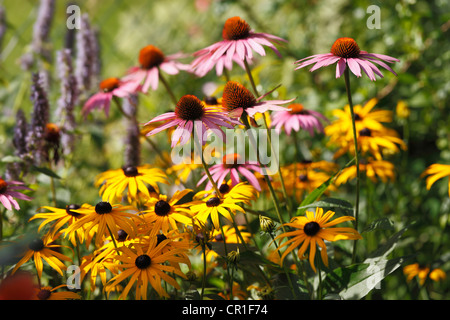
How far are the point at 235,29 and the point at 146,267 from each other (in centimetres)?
62

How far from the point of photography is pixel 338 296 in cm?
92

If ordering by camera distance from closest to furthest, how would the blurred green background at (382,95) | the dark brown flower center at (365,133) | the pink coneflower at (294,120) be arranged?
the pink coneflower at (294,120) < the dark brown flower center at (365,133) < the blurred green background at (382,95)

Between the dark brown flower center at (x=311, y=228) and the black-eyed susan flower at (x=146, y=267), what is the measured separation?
0.25 m

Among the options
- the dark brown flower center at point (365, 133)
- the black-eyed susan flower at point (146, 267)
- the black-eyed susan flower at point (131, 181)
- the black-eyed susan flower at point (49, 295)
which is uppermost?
the dark brown flower center at point (365, 133)

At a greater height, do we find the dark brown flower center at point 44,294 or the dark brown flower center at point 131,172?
the dark brown flower center at point 131,172

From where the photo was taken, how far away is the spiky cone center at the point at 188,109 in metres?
0.85

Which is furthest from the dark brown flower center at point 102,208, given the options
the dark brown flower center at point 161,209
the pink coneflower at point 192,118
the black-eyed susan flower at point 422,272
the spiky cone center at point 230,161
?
the black-eyed susan flower at point 422,272

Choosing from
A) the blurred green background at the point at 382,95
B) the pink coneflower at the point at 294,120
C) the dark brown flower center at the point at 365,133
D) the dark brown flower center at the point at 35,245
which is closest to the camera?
the dark brown flower center at the point at 35,245

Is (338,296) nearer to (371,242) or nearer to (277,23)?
(371,242)

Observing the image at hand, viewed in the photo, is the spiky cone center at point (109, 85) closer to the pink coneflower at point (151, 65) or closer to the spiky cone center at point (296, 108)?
the pink coneflower at point (151, 65)

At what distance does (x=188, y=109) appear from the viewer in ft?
2.79

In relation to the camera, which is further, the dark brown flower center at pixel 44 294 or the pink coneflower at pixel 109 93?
the pink coneflower at pixel 109 93

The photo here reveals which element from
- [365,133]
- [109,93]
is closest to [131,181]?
[109,93]
